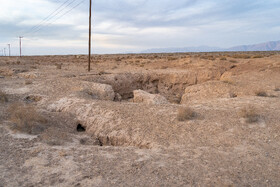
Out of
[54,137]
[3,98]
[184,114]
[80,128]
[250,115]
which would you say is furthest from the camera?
[3,98]

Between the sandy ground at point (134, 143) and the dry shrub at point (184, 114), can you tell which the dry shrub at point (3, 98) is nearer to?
the sandy ground at point (134, 143)

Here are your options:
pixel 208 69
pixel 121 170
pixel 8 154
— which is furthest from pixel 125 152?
pixel 208 69

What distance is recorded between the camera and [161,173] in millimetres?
4672

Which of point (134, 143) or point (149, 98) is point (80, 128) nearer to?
point (134, 143)

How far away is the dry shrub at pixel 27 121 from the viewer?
7.10 metres

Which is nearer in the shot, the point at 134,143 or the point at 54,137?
the point at 54,137

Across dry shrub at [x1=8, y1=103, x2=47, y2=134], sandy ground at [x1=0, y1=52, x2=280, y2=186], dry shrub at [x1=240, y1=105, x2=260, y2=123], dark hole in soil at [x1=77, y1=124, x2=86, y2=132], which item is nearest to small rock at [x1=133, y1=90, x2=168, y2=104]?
sandy ground at [x1=0, y1=52, x2=280, y2=186]

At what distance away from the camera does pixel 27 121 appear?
737 centimetres

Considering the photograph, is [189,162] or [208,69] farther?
[208,69]

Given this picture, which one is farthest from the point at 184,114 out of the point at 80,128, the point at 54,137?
the point at 54,137

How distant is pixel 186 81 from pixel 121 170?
1518 centimetres

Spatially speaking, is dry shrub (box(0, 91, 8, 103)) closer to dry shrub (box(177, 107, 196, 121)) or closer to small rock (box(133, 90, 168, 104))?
small rock (box(133, 90, 168, 104))

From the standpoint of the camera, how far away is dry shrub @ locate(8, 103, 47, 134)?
23.3 ft

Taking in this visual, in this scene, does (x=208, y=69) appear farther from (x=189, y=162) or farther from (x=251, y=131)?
(x=189, y=162)
